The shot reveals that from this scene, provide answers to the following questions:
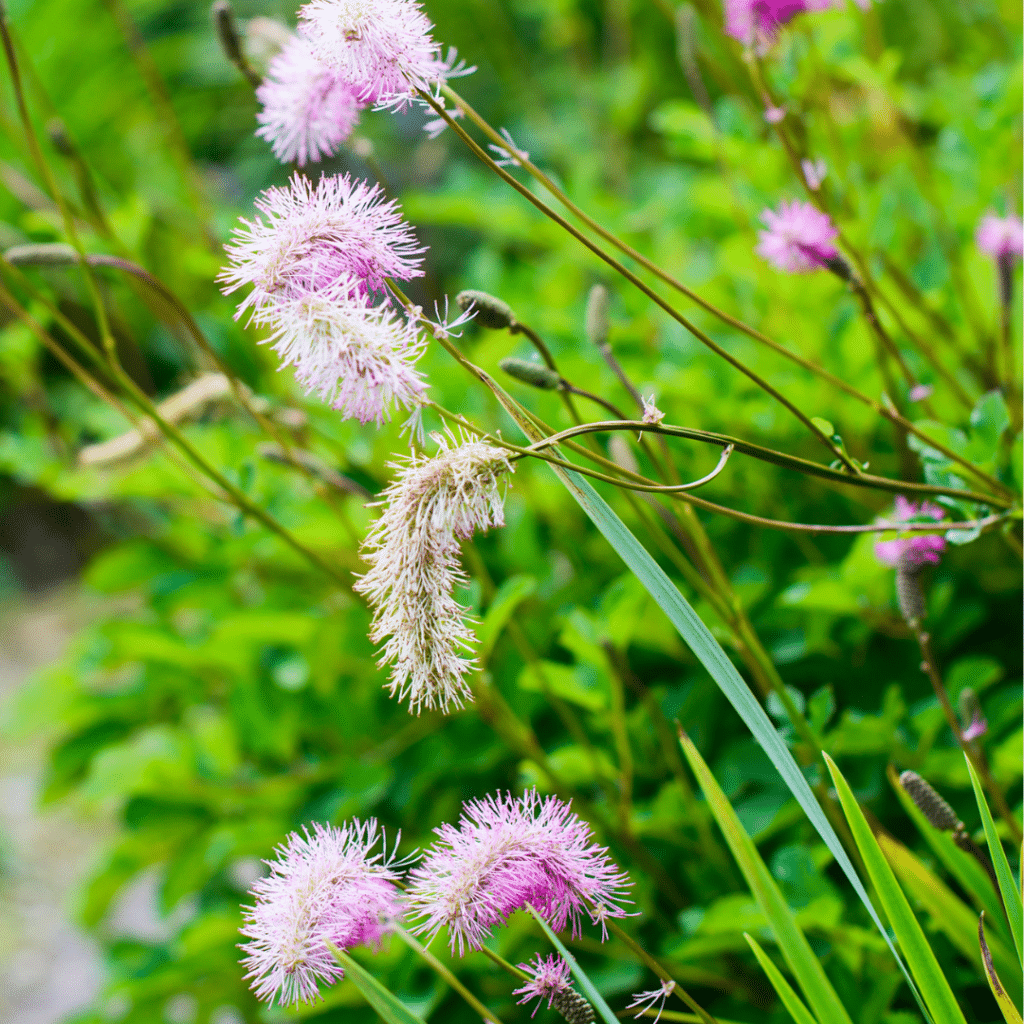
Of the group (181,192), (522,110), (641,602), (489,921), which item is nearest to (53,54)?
(181,192)

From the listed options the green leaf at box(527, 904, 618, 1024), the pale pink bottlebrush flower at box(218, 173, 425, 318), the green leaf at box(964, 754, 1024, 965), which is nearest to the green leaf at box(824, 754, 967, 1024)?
the green leaf at box(964, 754, 1024, 965)

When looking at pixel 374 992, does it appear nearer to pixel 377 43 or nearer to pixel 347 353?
pixel 347 353

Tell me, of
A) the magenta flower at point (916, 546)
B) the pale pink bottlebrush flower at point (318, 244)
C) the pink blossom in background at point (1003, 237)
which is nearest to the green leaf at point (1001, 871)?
the magenta flower at point (916, 546)

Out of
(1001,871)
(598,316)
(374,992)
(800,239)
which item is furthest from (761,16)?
(374,992)

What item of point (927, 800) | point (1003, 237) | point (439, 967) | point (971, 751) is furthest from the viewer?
point (1003, 237)

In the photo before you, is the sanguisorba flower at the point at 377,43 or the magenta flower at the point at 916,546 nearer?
the sanguisorba flower at the point at 377,43

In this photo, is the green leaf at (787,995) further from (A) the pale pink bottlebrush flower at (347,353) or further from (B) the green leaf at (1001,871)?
(A) the pale pink bottlebrush flower at (347,353)

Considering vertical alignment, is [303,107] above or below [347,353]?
above
